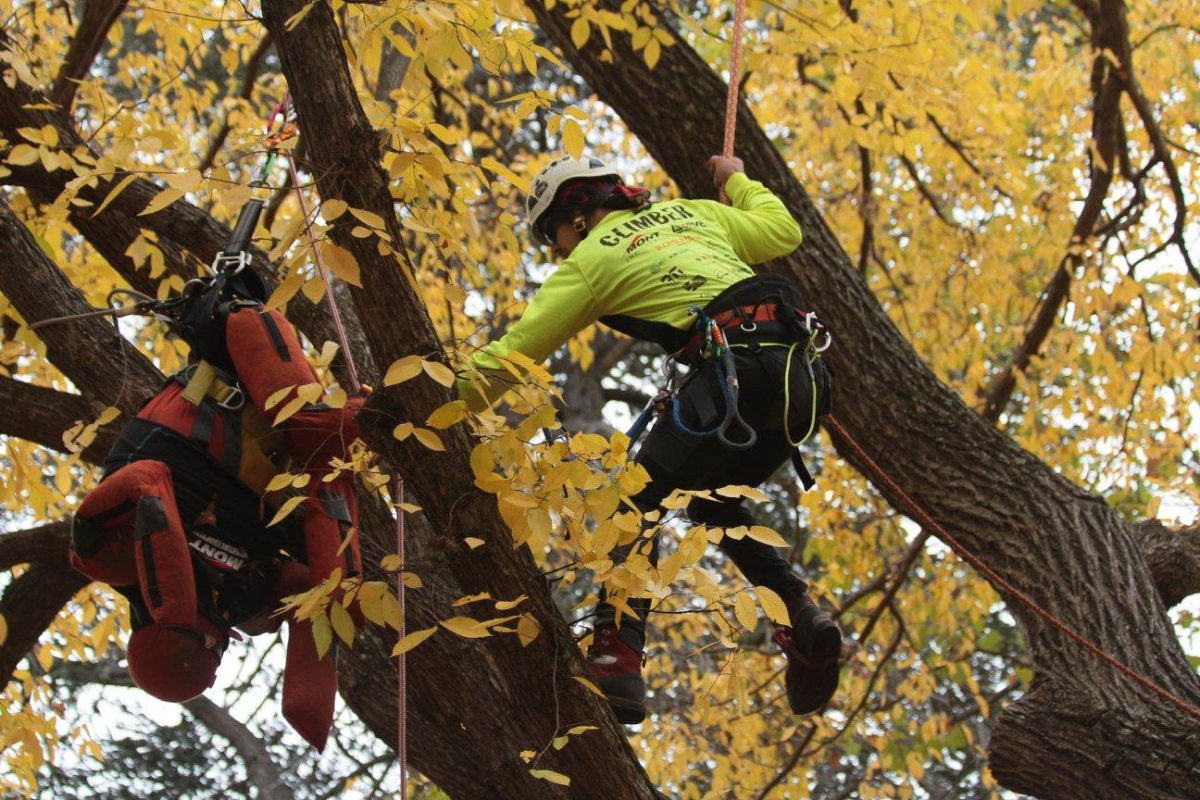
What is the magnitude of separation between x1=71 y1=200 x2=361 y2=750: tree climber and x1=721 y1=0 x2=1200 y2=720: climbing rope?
1.70 metres

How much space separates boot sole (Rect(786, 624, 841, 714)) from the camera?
11.0 feet

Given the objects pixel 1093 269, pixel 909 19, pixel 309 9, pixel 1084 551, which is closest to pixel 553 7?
pixel 909 19

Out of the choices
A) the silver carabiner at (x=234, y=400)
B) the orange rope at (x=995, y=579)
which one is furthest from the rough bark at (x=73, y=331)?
the orange rope at (x=995, y=579)

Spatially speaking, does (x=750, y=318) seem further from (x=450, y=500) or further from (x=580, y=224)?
(x=450, y=500)

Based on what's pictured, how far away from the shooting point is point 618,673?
10.4 feet

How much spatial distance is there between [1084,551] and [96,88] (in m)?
3.94

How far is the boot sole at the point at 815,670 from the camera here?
3352 millimetres

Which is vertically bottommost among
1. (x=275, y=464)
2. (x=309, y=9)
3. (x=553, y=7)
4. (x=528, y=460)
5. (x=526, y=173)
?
(x=528, y=460)

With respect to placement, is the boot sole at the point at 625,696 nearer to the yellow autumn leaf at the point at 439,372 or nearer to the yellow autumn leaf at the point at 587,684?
the yellow autumn leaf at the point at 587,684

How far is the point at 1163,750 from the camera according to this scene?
3510mm

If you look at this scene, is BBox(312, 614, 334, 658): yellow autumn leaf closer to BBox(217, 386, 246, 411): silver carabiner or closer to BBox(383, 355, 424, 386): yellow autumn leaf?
BBox(383, 355, 424, 386): yellow autumn leaf

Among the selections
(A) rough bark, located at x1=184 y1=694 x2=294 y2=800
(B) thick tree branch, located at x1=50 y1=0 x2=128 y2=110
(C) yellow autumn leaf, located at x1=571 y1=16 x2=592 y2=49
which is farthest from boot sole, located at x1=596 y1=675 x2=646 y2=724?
(A) rough bark, located at x1=184 y1=694 x2=294 y2=800

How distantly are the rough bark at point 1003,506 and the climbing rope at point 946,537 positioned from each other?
0.10 ft

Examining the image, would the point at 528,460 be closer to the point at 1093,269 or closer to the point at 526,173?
the point at 1093,269
